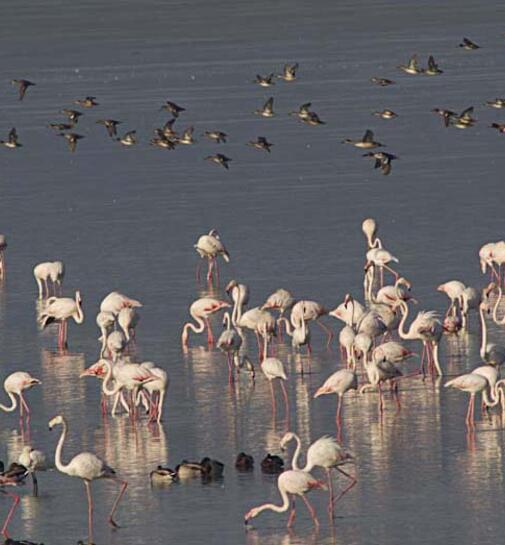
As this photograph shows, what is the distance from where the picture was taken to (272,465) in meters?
19.8

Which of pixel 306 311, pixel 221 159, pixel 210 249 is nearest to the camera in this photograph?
pixel 306 311

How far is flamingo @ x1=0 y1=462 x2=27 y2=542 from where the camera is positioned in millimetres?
18578

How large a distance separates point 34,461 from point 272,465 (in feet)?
7.71

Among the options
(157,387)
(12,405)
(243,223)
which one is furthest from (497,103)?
(157,387)

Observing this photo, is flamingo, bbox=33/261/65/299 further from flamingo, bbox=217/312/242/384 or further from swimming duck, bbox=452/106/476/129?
swimming duck, bbox=452/106/476/129

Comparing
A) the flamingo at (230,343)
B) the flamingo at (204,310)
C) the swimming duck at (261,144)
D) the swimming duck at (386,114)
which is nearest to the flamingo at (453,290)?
the flamingo at (204,310)

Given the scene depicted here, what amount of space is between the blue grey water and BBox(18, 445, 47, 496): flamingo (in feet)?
0.57

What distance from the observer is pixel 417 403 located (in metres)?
22.7

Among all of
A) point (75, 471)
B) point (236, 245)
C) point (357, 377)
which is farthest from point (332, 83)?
point (75, 471)

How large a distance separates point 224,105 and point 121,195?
1157 cm

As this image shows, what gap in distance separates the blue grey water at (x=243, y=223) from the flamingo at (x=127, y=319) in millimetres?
373

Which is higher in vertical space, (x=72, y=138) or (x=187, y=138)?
(x=72, y=138)

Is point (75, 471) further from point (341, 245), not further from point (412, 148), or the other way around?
point (412, 148)

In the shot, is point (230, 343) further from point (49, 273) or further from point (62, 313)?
point (49, 273)
